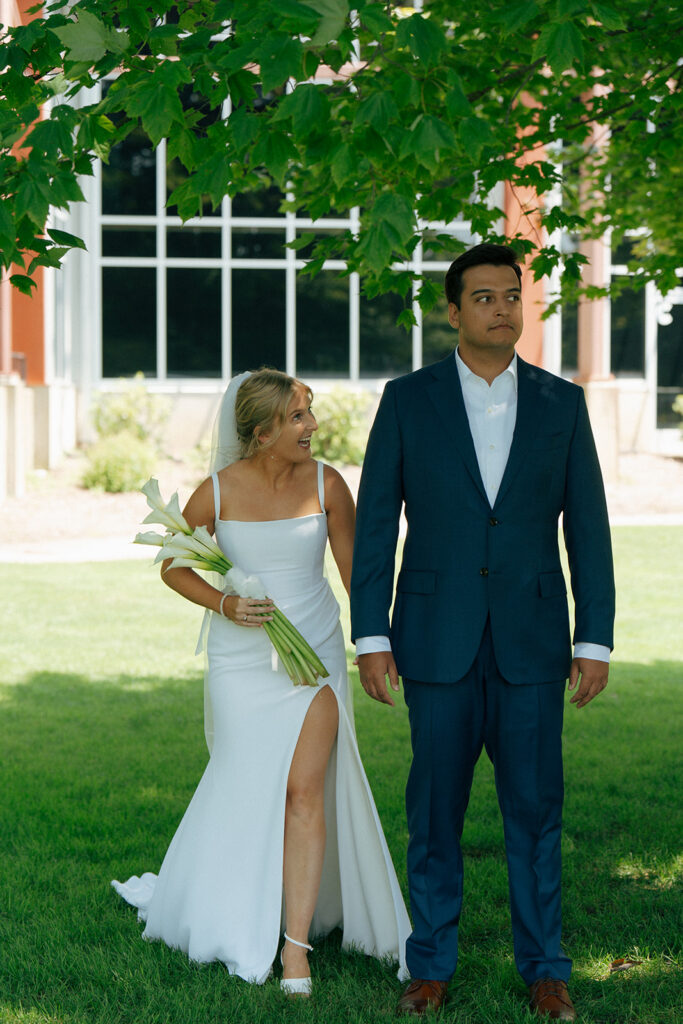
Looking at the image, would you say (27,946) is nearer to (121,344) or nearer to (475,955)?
(475,955)

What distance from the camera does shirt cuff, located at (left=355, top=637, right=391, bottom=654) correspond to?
3535 millimetres

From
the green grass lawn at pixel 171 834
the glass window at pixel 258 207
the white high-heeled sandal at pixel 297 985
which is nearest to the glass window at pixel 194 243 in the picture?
the glass window at pixel 258 207

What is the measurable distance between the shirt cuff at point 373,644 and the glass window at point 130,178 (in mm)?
18535

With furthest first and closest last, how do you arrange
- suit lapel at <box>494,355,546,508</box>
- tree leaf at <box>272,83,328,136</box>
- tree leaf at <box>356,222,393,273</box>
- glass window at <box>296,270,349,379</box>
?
glass window at <box>296,270,349,379</box>
suit lapel at <box>494,355,546,508</box>
tree leaf at <box>272,83,328,136</box>
tree leaf at <box>356,222,393,273</box>

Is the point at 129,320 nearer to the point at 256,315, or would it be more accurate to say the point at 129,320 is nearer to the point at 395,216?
the point at 256,315

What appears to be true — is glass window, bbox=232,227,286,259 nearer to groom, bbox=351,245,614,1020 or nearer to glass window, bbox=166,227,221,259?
glass window, bbox=166,227,221,259

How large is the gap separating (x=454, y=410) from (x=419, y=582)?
1.73 feet

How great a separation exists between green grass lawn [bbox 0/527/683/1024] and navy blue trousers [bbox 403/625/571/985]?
0.69 feet

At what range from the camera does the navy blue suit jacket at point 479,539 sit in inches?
138

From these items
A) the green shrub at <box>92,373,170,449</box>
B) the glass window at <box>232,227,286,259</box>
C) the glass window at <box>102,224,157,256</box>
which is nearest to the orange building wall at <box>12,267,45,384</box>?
the green shrub at <box>92,373,170,449</box>

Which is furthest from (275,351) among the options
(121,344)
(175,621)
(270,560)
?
(270,560)

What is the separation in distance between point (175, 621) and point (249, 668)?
696cm

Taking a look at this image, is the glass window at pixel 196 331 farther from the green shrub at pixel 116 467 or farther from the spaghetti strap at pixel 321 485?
the spaghetti strap at pixel 321 485

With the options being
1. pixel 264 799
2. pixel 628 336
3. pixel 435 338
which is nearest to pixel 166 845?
pixel 264 799
